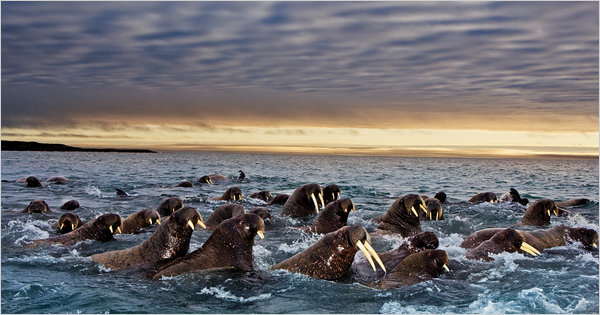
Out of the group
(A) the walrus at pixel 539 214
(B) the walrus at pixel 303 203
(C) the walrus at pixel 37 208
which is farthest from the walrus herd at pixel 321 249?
(C) the walrus at pixel 37 208

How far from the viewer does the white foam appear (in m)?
7.96

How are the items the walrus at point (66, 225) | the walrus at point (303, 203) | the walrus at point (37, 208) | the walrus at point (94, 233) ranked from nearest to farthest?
the walrus at point (94, 233), the walrus at point (66, 225), the walrus at point (303, 203), the walrus at point (37, 208)

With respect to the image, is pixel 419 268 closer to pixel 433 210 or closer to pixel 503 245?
pixel 503 245

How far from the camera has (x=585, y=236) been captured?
40.9ft

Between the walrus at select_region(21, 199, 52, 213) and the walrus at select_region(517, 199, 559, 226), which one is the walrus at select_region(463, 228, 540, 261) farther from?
the walrus at select_region(21, 199, 52, 213)

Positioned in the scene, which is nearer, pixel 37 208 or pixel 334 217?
pixel 334 217

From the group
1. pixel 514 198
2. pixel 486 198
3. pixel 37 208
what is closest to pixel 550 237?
pixel 486 198

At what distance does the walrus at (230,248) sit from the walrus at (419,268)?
7.13 ft

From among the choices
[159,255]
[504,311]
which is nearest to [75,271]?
[159,255]

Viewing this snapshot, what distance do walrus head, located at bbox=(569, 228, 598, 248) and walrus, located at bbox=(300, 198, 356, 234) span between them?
5.12 metres

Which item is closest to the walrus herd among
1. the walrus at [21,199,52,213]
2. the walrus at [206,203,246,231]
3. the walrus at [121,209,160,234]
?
the walrus at [206,203,246,231]

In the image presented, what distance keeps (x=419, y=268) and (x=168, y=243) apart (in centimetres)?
427

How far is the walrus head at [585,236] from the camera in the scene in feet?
40.5

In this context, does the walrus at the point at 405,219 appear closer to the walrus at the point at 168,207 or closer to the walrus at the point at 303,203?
the walrus at the point at 303,203
